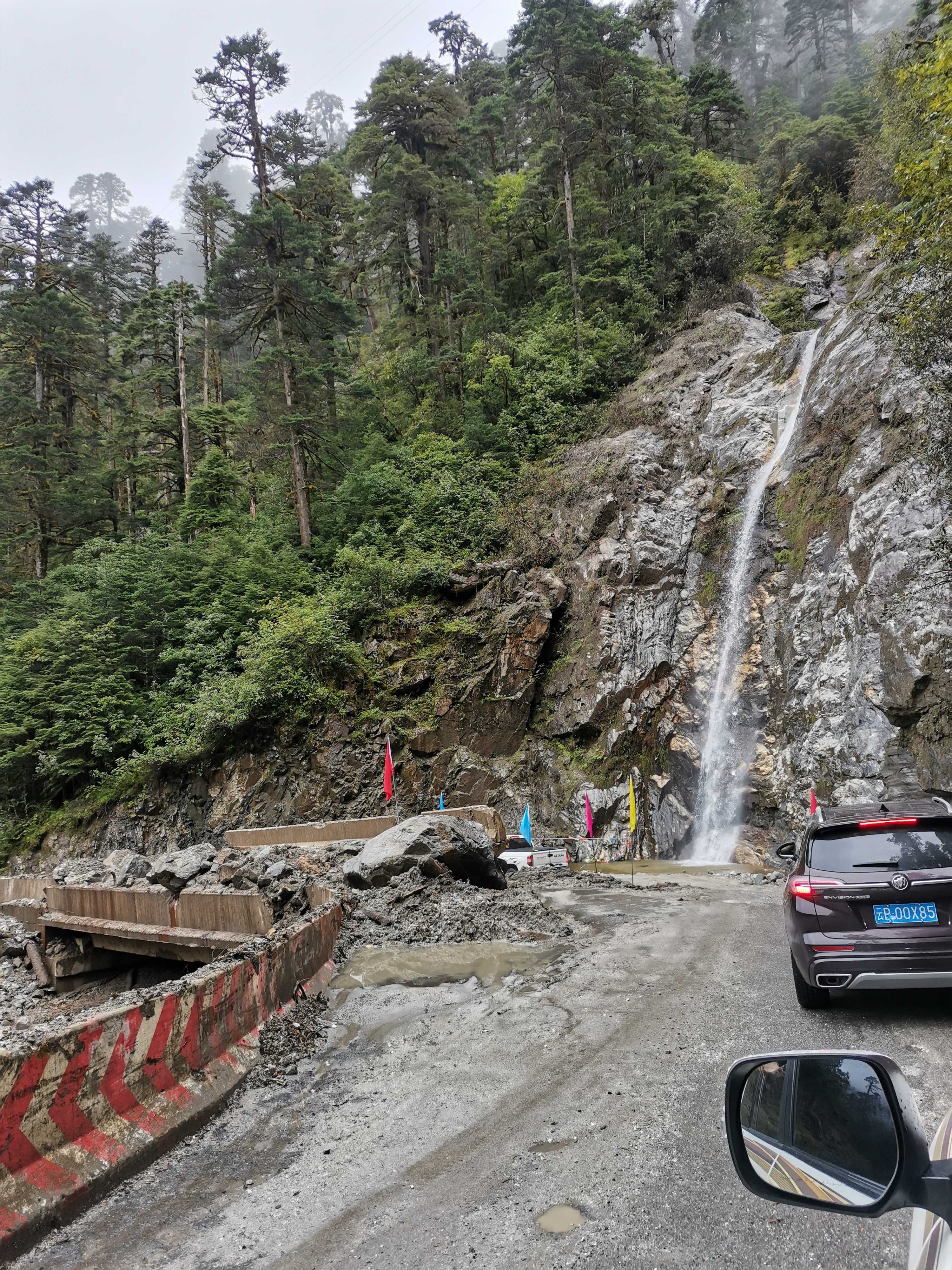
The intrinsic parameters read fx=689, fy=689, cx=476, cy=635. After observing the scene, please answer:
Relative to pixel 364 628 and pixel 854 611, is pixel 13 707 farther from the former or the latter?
pixel 854 611

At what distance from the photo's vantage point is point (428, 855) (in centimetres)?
1070

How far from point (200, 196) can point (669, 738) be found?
1326 inches

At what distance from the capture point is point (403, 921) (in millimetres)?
9102

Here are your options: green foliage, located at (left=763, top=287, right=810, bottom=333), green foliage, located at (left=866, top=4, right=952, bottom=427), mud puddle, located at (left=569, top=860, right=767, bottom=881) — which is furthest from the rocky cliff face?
green foliage, located at (left=763, top=287, right=810, bottom=333)

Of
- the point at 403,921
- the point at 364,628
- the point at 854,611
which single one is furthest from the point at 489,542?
the point at 403,921

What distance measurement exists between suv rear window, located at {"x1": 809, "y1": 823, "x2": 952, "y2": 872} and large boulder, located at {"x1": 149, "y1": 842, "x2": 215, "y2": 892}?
9.99 m

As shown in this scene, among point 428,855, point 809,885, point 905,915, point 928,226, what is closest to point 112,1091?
point 809,885

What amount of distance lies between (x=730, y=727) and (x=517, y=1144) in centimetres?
1488

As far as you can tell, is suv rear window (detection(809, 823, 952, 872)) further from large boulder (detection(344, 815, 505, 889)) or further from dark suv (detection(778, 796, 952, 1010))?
large boulder (detection(344, 815, 505, 889))

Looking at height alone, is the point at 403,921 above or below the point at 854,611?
below

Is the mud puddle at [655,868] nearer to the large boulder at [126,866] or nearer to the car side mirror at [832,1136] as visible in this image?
the large boulder at [126,866]

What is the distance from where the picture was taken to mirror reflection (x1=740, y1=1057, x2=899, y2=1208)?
4.59ft

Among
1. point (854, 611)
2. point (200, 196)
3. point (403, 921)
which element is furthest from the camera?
point (200, 196)

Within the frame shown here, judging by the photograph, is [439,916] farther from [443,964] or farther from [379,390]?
[379,390]
